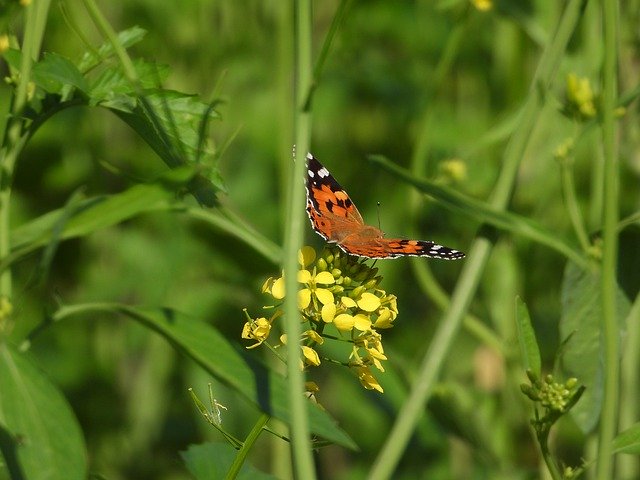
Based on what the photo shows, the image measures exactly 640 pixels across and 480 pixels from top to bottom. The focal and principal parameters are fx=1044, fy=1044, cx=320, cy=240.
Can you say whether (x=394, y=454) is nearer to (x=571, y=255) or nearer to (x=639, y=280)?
(x=571, y=255)

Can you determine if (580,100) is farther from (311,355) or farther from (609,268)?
(311,355)

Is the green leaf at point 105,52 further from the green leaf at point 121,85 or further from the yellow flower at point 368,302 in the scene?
the yellow flower at point 368,302

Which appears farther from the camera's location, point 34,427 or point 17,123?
point 17,123

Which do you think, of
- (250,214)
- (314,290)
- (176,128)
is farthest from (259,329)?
(250,214)

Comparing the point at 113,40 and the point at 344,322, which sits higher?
the point at 113,40

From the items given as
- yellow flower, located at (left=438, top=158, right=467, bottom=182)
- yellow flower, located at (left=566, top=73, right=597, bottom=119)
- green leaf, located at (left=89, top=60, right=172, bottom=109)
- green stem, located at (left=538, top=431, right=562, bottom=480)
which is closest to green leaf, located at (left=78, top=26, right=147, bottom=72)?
green leaf, located at (left=89, top=60, right=172, bottom=109)

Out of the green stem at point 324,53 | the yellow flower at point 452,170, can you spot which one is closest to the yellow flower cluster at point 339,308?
the green stem at point 324,53
